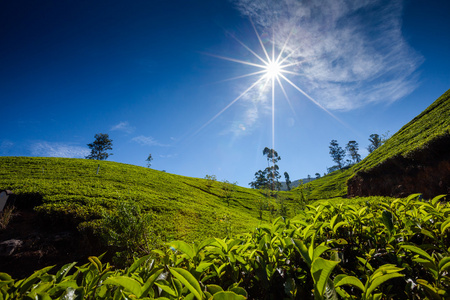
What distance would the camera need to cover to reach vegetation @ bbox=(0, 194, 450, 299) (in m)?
0.71

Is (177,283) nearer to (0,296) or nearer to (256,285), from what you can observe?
(256,285)

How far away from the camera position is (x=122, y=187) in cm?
1672

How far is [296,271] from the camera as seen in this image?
3.61ft

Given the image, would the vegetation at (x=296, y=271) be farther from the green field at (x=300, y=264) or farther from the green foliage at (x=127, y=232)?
the green foliage at (x=127, y=232)

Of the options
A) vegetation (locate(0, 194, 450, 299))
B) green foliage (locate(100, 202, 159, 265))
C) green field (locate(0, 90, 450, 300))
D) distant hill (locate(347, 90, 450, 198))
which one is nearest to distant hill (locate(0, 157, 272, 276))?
green foliage (locate(100, 202, 159, 265))

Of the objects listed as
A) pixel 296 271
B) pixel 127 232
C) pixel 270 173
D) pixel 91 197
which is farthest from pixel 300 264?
pixel 270 173

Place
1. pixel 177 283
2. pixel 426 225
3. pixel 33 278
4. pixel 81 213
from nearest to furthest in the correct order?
pixel 177 283 < pixel 33 278 < pixel 426 225 < pixel 81 213

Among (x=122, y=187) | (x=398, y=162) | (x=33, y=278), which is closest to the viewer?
(x=33, y=278)

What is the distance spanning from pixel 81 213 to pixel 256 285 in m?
12.5

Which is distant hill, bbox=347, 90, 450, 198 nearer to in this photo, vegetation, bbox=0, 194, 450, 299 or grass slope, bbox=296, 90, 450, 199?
grass slope, bbox=296, 90, 450, 199

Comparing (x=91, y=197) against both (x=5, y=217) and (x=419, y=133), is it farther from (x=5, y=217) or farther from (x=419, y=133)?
(x=419, y=133)

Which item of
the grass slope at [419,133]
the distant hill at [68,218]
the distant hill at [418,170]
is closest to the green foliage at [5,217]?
the distant hill at [68,218]

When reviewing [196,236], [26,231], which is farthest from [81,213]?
[196,236]

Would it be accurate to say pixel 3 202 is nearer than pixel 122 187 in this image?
Yes
